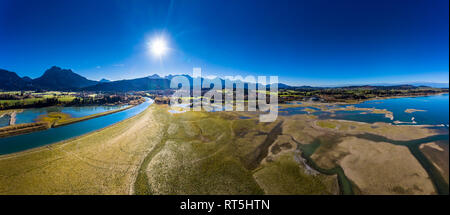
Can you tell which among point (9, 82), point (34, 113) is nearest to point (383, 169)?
point (34, 113)

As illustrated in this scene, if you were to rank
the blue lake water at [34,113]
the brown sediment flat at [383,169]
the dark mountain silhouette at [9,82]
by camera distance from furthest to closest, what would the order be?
the dark mountain silhouette at [9,82] → the blue lake water at [34,113] → the brown sediment flat at [383,169]

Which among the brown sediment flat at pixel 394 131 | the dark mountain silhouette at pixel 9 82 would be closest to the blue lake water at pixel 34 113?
the brown sediment flat at pixel 394 131

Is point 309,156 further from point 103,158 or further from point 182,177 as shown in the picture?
point 103,158

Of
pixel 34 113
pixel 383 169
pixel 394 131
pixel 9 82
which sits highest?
pixel 9 82

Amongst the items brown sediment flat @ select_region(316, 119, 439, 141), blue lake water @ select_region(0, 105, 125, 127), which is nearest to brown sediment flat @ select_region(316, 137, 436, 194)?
brown sediment flat @ select_region(316, 119, 439, 141)

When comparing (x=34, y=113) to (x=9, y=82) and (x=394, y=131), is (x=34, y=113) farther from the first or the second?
(x=9, y=82)

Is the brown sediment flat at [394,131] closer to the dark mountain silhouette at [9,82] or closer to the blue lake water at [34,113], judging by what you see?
the blue lake water at [34,113]

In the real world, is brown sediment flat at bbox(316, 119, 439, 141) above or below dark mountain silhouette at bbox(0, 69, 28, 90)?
below

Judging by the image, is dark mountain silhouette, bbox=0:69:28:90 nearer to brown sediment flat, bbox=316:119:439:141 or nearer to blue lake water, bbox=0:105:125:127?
blue lake water, bbox=0:105:125:127

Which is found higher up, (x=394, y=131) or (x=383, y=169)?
(x=394, y=131)
